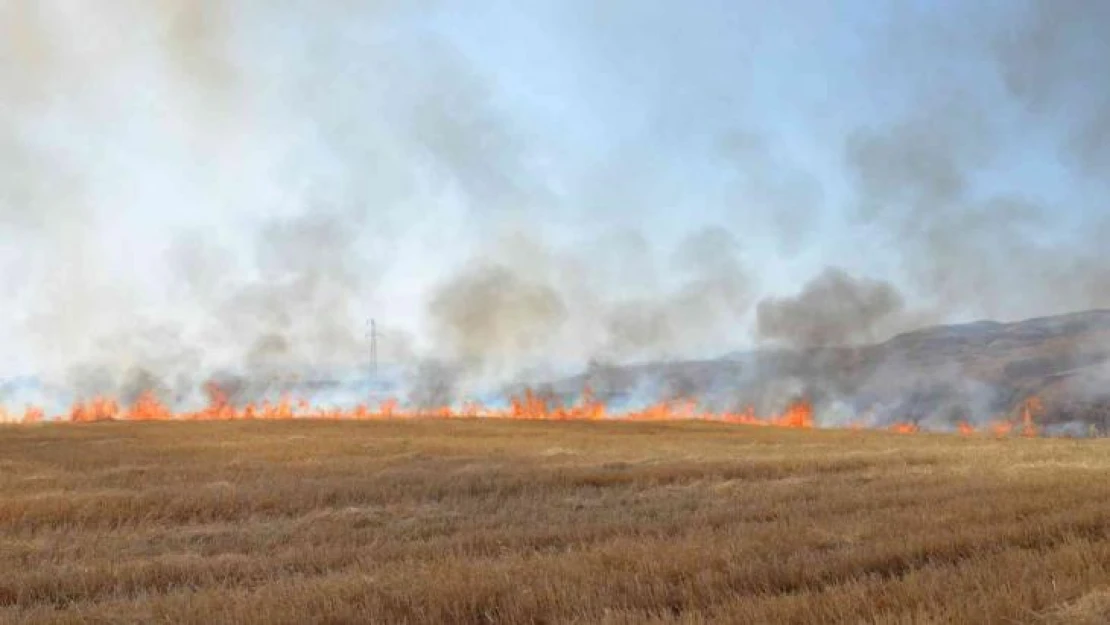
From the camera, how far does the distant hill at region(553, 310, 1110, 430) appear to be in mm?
59781

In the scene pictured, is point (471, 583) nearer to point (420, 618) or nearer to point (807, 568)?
point (420, 618)

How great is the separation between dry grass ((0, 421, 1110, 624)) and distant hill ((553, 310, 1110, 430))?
141ft

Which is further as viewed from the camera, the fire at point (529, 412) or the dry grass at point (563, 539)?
the fire at point (529, 412)

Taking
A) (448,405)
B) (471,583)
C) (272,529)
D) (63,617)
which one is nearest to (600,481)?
(272,529)

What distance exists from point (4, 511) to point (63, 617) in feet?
26.4

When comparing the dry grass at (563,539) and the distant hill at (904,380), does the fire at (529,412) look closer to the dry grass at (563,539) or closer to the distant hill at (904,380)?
the distant hill at (904,380)

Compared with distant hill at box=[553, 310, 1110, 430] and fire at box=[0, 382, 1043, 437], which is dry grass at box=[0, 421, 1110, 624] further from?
distant hill at box=[553, 310, 1110, 430]

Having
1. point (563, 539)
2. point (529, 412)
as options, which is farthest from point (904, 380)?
point (563, 539)

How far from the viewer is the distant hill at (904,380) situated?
59781 mm

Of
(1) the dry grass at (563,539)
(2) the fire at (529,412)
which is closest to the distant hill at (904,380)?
(2) the fire at (529,412)

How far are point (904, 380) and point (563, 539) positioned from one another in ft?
220

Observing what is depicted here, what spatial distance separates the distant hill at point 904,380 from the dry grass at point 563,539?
1693 inches

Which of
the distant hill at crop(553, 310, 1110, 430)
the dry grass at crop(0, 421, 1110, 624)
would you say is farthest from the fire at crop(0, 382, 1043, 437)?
the dry grass at crop(0, 421, 1110, 624)

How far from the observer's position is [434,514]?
12.5m
